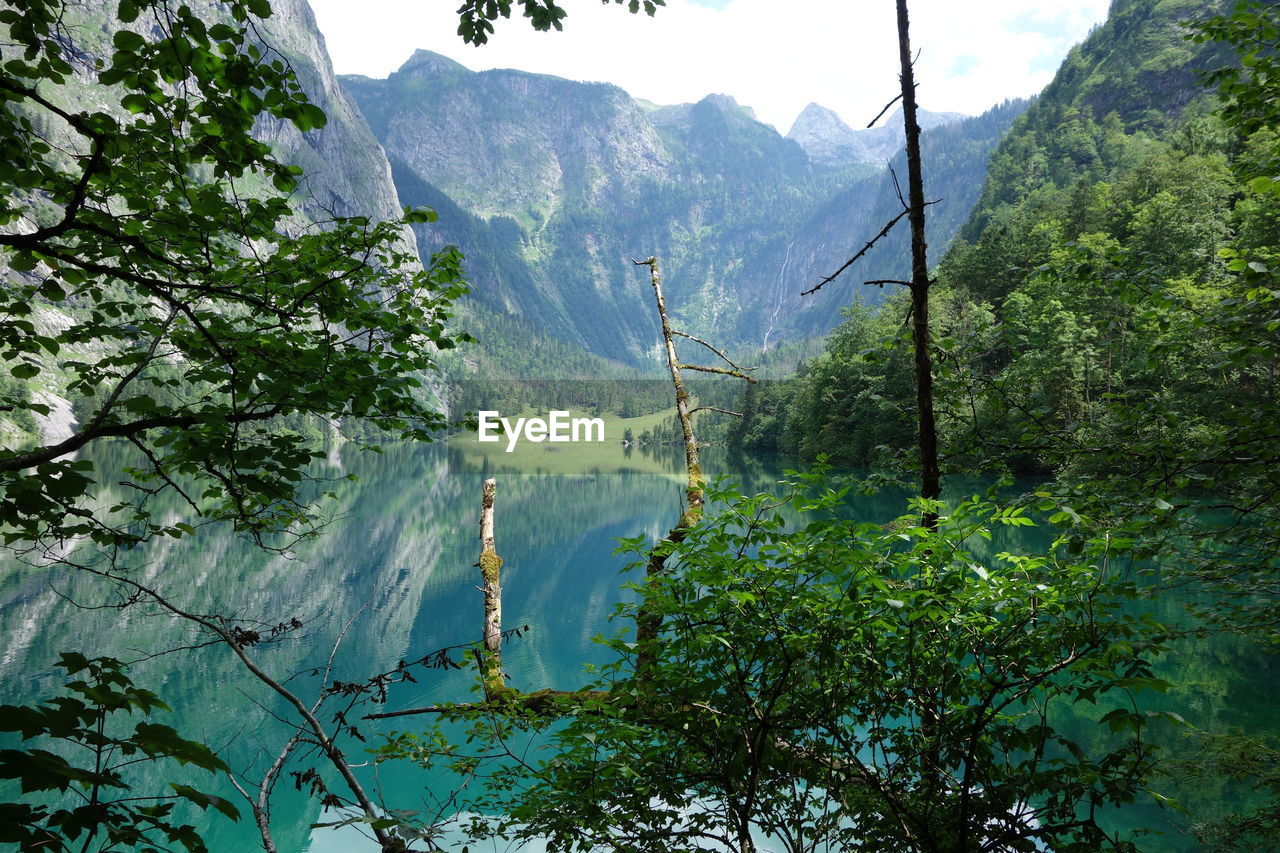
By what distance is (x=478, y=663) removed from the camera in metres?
5.32

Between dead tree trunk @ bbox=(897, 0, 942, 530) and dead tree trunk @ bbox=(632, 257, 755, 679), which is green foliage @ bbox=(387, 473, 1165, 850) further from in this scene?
dead tree trunk @ bbox=(897, 0, 942, 530)

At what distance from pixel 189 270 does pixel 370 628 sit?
2294 centimetres

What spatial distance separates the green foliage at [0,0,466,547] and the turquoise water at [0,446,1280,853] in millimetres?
1292

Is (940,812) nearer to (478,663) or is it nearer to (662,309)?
(478,663)

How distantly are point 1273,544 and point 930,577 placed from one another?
341 centimetres

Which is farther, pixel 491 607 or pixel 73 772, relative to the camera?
pixel 491 607

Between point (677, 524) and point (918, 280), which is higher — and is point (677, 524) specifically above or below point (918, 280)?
below

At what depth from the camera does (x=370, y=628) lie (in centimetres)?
2303

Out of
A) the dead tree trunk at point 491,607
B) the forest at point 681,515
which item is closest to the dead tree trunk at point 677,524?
the forest at point 681,515

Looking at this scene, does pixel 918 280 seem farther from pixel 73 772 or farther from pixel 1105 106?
pixel 1105 106

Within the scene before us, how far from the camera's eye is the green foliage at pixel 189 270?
257 cm

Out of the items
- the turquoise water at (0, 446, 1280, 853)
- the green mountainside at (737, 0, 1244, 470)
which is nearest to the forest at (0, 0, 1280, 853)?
the green mountainside at (737, 0, 1244, 470)

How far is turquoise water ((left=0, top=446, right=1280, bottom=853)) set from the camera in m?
11.4

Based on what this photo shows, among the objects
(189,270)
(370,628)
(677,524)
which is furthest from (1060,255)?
(370,628)
